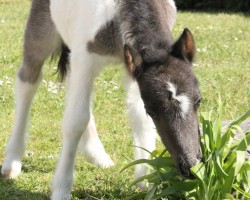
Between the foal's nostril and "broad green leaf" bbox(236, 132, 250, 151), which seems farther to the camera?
"broad green leaf" bbox(236, 132, 250, 151)

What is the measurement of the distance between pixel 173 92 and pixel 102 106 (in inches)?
143

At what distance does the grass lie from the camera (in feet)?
18.0

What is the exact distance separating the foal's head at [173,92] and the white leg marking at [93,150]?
164 cm

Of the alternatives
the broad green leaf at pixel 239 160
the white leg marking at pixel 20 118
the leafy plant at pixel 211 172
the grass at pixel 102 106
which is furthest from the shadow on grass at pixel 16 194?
the broad green leaf at pixel 239 160

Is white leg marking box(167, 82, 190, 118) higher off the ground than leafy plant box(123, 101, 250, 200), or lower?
higher

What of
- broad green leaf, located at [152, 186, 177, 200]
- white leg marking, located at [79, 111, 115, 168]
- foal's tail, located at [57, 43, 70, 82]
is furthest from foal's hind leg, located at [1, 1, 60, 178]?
broad green leaf, located at [152, 186, 177, 200]

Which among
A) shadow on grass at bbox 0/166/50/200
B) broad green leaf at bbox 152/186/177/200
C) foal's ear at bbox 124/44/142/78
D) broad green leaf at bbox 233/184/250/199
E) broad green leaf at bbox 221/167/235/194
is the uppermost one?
foal's ear at bbox 124/44/142/78

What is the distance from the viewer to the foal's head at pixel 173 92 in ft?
14.0

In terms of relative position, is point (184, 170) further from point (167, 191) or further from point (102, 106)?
point (102, 106)

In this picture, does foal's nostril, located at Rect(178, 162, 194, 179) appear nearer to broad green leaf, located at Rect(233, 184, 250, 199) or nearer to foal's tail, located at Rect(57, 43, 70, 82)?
broad green leaf, located at Rect(233, 184, 250, 199)

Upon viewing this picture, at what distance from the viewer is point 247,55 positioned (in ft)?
36.6

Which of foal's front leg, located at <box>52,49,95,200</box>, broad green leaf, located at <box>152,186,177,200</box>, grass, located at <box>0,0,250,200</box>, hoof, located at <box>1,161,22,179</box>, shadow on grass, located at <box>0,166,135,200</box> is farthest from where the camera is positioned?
hoof, located at <box>1,161,22,179</box>

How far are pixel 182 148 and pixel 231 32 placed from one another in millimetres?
9594

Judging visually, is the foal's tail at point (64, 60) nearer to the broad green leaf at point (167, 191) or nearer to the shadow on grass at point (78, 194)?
the shadow on grass at point (78, 194)
